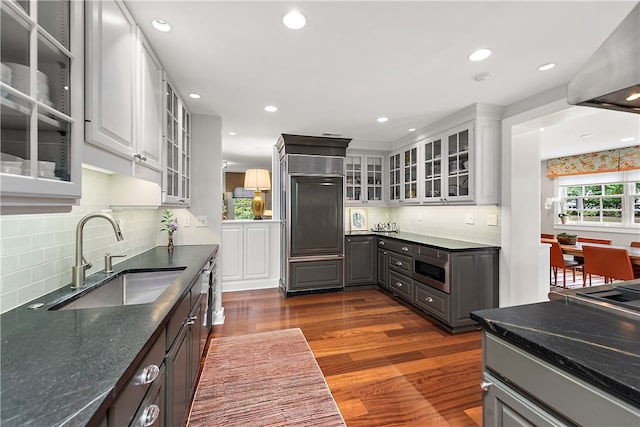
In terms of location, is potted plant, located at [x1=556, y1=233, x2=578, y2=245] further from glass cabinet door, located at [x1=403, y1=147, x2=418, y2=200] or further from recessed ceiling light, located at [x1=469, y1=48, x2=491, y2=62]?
recessed ceiling light, located at [x1=469, y1=48, x2=491, y2=62]

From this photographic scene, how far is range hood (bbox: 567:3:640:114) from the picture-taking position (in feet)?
3.32

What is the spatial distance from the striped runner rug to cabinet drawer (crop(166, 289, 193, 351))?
2.44 feet

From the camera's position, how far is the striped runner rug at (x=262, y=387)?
5.69ft

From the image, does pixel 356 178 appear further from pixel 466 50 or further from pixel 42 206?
pixel 42 206

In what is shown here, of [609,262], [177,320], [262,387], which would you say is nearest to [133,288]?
[177,320]

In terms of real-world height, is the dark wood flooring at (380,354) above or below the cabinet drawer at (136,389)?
below

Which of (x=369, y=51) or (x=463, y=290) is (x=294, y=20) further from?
(x=463, y=290)

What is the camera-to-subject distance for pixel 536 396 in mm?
878

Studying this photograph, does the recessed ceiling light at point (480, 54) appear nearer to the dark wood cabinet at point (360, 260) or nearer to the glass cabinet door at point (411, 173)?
the glass cabinet door at point (411, 173)

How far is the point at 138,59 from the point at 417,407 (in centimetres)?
283

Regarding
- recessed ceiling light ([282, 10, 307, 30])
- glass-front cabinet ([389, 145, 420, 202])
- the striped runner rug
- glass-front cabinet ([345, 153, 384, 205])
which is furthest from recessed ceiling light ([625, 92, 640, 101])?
glass-front cabinet ([345, 153, 384, 205])

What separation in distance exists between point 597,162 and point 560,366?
7313 millimetres

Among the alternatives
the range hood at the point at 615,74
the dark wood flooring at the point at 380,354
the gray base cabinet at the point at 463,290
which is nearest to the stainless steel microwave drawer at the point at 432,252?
the gray base cabinet at the point at 463,290

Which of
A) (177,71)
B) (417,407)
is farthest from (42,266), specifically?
(417,407)
